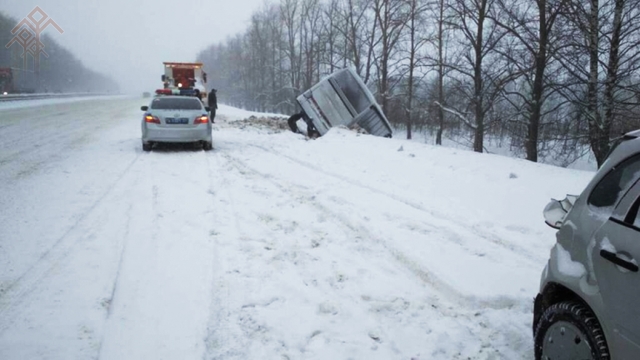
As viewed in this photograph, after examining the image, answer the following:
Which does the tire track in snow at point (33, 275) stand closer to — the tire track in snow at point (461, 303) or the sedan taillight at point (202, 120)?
the tire track in snow at point (461, 303)

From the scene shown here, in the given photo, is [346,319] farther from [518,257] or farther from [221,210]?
[221,210]

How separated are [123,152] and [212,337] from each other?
9.46 m

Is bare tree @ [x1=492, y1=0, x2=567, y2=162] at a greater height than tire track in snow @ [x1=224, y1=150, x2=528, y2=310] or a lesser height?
greater

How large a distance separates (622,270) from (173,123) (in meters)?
10.8

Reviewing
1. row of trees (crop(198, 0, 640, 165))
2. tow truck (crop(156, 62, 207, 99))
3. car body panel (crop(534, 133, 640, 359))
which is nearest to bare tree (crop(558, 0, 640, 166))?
row of trees (crop(198, 0, 640, 165))

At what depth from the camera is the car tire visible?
1997 millimetres

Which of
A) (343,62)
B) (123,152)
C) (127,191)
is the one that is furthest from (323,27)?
(127,191)

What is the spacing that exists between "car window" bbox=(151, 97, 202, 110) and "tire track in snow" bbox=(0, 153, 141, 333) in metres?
6.56

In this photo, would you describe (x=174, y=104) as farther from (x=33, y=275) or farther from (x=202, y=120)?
(x=33, y=275)

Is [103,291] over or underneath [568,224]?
underneath

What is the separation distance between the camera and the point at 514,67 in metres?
14.8

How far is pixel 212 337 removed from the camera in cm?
303

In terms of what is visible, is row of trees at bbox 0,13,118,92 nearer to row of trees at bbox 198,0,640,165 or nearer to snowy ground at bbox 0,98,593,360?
row of trees at bbox 198,0,640,165

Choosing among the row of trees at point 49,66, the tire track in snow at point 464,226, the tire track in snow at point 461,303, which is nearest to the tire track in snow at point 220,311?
the tire track in snow at point 461,303
